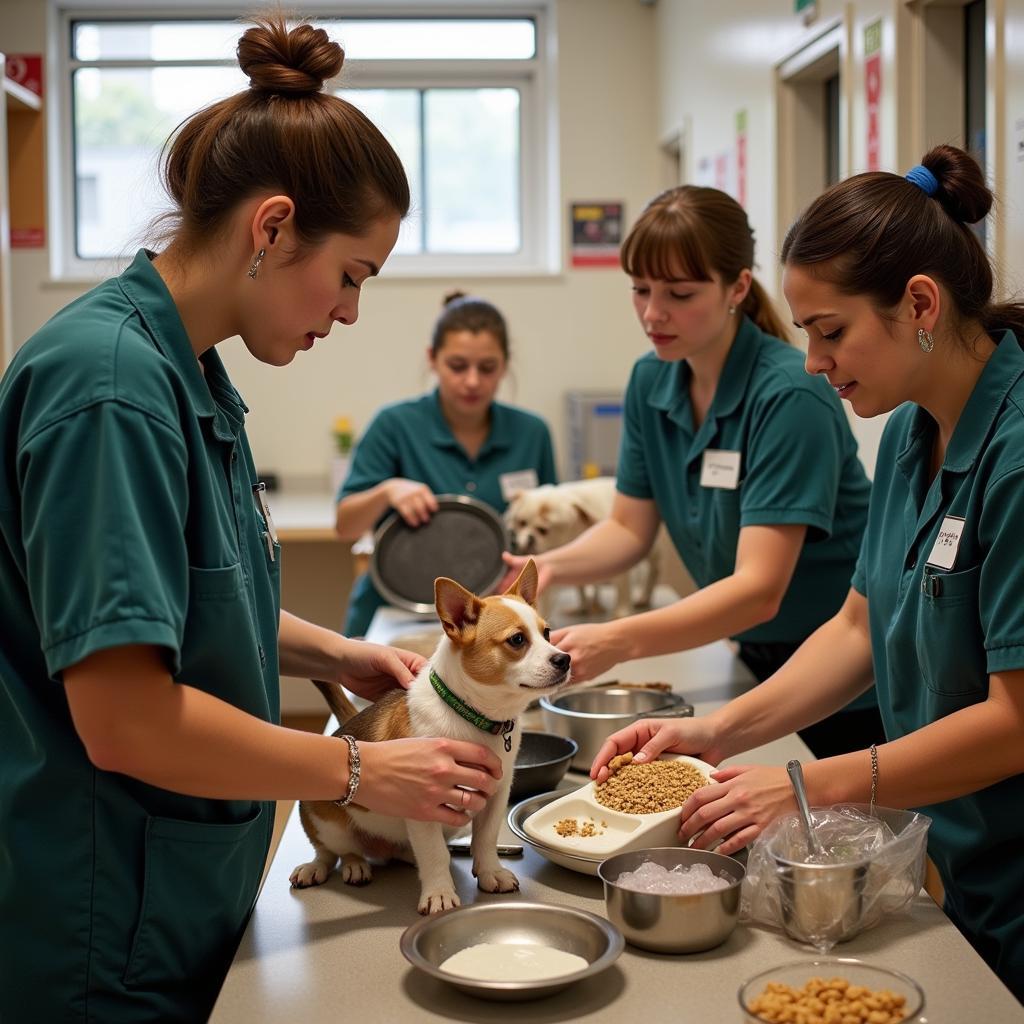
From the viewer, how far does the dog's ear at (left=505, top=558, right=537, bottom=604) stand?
1532 millimetres

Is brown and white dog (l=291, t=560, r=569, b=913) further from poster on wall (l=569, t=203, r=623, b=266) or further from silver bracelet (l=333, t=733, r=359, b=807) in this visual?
poster on wall (l=569, t=203, r=623, b=266)

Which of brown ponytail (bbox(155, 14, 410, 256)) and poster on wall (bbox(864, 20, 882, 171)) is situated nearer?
brown ponytail (bbox(155, 14, 410, 256))

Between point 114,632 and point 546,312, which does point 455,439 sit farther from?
point 114,632

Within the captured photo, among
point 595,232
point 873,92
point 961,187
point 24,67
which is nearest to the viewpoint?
point 961,187

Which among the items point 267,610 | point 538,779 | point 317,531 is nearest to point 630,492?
point 538,779

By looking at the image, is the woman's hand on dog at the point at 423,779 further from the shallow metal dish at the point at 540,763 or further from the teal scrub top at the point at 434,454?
the teal scrub top at the point at 434,454

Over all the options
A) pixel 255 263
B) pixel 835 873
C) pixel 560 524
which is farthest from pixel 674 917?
pixel 560 524

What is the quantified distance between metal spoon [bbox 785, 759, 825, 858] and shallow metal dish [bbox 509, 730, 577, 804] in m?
0.38

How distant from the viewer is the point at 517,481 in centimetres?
360

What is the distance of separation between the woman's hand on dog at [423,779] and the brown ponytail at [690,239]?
1.18 metres

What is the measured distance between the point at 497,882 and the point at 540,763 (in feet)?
1.14

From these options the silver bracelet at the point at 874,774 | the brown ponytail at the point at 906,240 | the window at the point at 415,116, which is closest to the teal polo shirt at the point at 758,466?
the brown ponytail at the point at 906,240

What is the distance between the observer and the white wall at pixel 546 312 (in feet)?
18.9

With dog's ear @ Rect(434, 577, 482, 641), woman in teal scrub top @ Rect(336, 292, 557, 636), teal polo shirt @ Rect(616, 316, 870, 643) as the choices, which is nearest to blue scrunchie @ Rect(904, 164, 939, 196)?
teal polo shirt @ Rect(616, 316, 870, 643)
